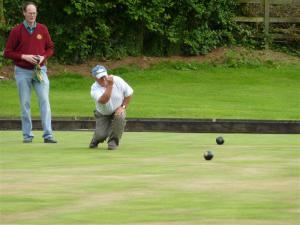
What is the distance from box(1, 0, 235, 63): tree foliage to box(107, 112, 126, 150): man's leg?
14244 millimetres

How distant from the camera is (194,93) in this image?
75.7ft

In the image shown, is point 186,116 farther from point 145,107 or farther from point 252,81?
point 252,81

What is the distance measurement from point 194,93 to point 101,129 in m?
11.8

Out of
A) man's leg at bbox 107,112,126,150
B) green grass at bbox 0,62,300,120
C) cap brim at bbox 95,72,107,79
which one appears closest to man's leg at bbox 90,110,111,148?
man's leg at bbox 107,112,126,150

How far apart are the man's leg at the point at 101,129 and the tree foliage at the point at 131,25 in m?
14.0

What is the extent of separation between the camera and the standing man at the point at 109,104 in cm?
1120

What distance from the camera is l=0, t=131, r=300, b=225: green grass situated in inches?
233

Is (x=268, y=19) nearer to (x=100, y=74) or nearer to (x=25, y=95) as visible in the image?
(x=25, y=95)

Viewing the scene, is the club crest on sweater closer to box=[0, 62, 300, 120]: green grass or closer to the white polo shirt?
the white polo shirt

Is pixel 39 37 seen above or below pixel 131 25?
above

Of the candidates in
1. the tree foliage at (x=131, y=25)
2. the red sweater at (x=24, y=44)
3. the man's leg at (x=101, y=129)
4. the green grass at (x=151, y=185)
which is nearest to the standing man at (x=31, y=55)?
the red sweater at (x=24, y=44)

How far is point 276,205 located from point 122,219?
1.04m

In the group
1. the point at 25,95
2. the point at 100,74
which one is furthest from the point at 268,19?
the point at 100,74

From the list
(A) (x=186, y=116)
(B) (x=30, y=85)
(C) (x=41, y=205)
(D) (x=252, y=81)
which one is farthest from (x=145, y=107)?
(C) (x=41, y=205)
